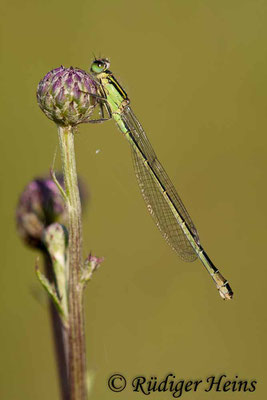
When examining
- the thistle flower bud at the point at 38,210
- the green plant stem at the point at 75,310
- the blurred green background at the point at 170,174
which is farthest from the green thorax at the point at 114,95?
the green plant stem at the point at 75,310

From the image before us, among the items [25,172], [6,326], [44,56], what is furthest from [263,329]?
[44,56]

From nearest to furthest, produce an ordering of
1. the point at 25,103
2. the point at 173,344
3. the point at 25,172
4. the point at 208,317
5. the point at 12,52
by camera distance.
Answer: the point at 173,344, the point at 208,317, the point at 25,172, the point at 25,103, the point at 12,52

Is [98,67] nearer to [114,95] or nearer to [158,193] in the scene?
[114,95]

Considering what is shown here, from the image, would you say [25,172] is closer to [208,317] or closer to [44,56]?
[44,56]

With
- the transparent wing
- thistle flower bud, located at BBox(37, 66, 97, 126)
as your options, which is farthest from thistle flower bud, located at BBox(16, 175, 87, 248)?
the transparent wing

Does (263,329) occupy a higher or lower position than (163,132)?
lower

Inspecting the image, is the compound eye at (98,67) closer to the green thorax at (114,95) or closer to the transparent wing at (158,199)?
the green thorax at (114,95)

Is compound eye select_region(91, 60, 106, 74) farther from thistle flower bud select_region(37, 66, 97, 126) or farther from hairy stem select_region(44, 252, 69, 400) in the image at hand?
hairy stem select_region(44, 252, 69, 400)
